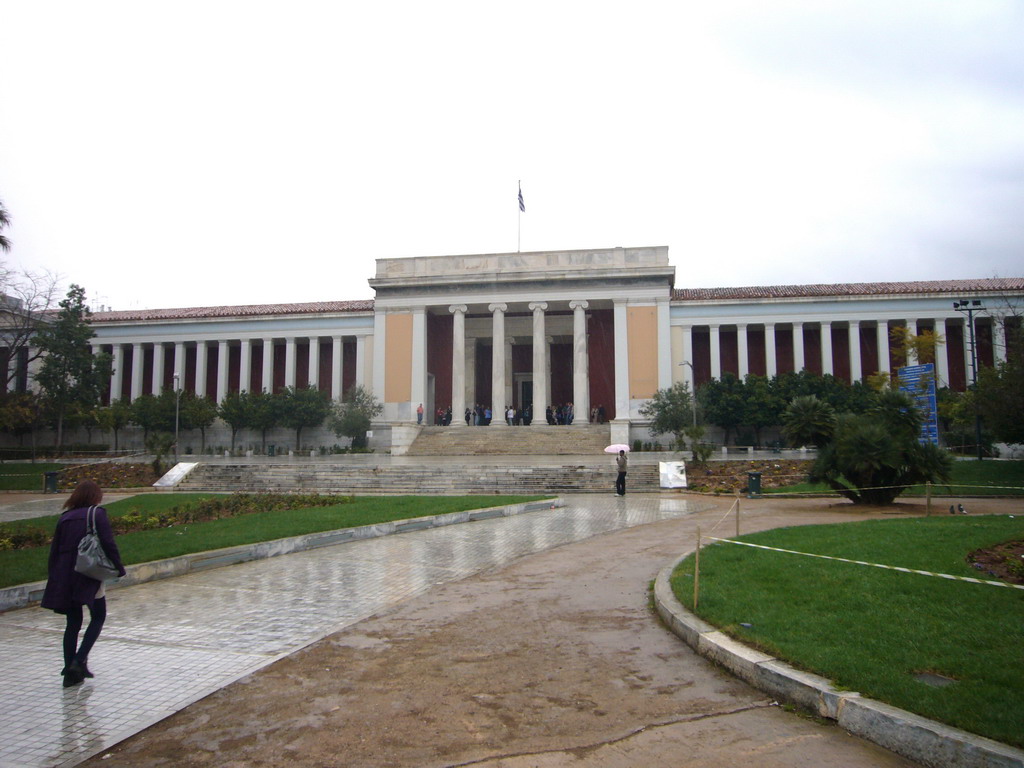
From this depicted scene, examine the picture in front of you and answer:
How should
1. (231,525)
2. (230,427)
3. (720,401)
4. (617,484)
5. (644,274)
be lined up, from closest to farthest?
(231,525) → (617,484) → (720,401) → (644,274) → (230,427)

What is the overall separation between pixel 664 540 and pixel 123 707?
8838 mm

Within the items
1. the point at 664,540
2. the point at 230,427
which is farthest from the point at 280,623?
the point at 230,427

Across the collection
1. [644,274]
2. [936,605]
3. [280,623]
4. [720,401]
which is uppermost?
[644,274]

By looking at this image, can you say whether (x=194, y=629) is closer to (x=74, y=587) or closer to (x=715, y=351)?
(x=74, y=587)

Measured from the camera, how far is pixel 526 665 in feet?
18.2

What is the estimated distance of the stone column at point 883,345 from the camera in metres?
40.2

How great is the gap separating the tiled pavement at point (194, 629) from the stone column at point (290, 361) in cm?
3336

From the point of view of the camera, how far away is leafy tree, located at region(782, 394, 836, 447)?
17734mm

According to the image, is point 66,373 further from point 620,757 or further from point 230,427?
point 620,757

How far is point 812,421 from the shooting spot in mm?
17766

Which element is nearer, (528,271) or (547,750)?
(547,750)

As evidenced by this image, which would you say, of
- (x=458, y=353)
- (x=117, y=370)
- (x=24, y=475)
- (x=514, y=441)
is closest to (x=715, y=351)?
(x=514, y=441)

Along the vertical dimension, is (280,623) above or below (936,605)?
below

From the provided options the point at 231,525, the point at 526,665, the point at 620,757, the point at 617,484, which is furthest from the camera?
the point at 617,484
